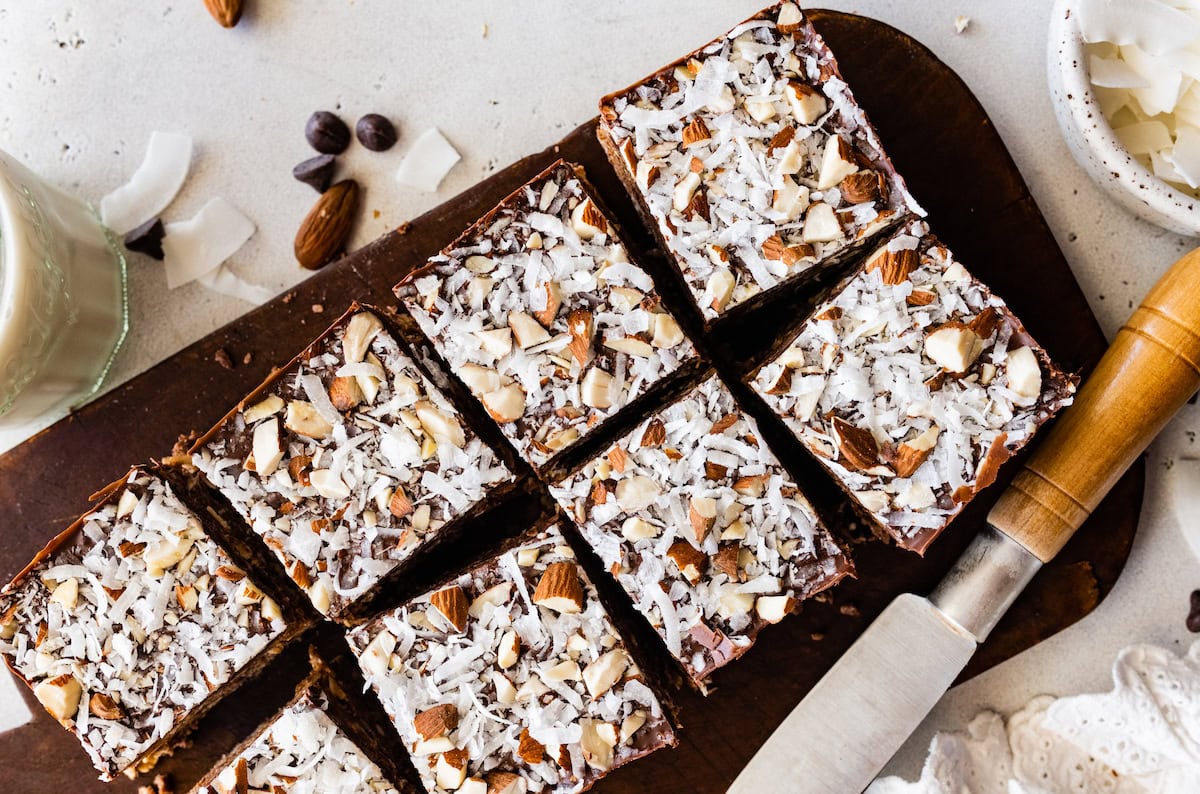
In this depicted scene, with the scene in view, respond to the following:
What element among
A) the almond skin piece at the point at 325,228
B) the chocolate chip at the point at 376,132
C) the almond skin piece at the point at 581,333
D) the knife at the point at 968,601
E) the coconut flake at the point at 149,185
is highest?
the coconut flake at the point at 149,185

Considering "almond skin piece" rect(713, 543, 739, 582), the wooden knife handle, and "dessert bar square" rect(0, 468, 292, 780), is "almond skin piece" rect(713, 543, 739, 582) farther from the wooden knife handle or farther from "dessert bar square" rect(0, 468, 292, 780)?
"dessert bar square" rect(0, 468, 292, 780)

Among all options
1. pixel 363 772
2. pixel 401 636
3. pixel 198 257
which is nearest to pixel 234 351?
pixel 198 257

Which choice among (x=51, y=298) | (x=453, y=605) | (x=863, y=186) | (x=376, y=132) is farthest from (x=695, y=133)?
(x=51, y=298)

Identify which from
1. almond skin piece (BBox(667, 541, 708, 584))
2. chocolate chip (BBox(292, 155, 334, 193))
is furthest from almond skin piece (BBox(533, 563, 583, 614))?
chocolate chip (BBox(292, 155, 334, 193))

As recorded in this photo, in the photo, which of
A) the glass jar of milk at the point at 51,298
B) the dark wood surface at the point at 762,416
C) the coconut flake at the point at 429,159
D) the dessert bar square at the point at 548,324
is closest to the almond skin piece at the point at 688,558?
the dessert bar square at the point at 548,324

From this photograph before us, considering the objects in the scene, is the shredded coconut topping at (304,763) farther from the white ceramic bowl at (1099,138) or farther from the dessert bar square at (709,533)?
the white ceramic bowl at (1099,138)

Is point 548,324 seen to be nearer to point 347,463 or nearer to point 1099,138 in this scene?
point 347,463
